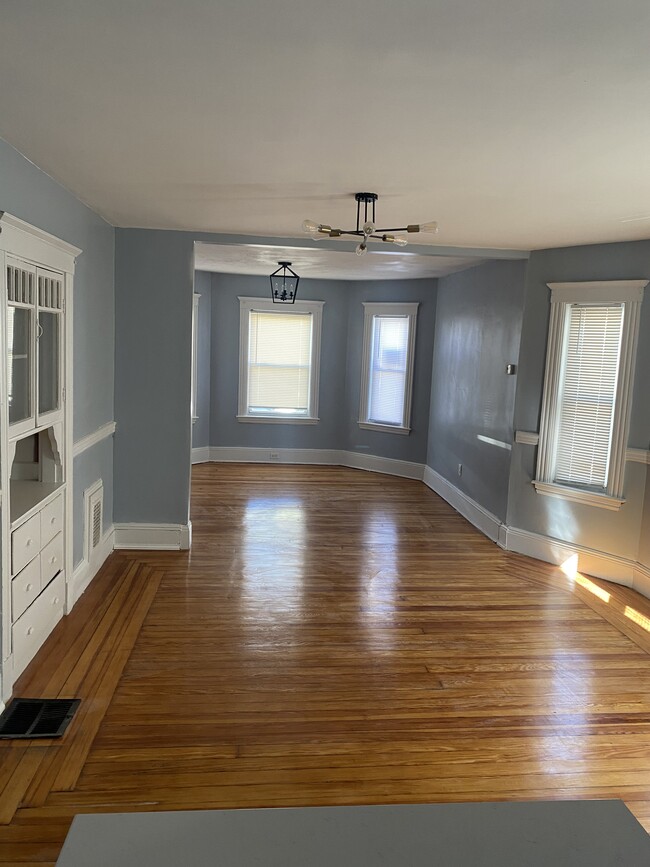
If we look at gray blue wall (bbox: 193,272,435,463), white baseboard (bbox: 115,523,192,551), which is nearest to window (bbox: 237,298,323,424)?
gray blue wall (bbox: 193,272,435,463)

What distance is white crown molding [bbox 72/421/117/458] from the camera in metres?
4.32

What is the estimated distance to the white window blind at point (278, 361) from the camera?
9250 millimetres

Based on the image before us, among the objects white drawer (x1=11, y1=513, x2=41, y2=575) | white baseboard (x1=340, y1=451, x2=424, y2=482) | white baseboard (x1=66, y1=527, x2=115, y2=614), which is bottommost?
white baseboard (x1=66, y1=527, x2=115, y2=614)

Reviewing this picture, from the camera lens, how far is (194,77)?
7.20 feet

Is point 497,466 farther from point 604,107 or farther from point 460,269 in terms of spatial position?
point 604,107

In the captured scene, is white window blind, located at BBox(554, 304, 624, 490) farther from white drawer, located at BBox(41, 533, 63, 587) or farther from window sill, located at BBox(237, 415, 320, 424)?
window sill, located at BBox(237, 415, 320, 424)

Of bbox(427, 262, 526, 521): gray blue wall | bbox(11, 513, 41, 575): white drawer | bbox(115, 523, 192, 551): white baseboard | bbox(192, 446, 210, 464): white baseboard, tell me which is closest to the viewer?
bbox(11, 513, 41, 575): white drawer

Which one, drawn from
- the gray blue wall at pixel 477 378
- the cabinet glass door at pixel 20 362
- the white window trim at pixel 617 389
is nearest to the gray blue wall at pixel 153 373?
the cabinet glass door at pixel 20 362

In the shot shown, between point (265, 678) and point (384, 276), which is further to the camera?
point (384, 276)

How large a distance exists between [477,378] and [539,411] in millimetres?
1232

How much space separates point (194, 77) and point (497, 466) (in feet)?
15.2

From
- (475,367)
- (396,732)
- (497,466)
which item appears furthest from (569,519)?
(396,732)

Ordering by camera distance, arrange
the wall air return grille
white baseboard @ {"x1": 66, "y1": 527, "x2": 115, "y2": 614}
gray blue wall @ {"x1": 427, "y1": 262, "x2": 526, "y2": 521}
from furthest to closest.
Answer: gray blue wall @ {"x1": 427, "y1": 262, "x2": 526, "y2": 521}, white baseboard @ {"x1": 66, "y1": 527, "x2": 115, "y2": 614}, the wall air return grille

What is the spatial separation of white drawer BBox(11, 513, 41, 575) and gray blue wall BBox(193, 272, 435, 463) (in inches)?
221
